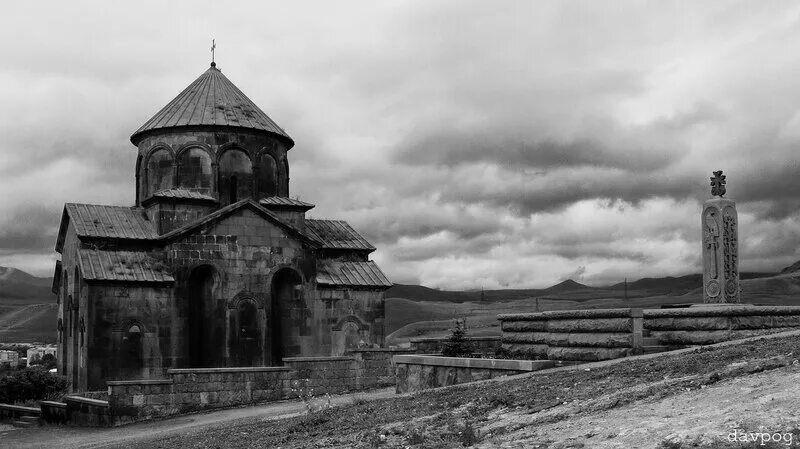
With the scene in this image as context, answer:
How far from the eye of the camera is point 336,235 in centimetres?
2938

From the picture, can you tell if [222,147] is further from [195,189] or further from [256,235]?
[256,235]

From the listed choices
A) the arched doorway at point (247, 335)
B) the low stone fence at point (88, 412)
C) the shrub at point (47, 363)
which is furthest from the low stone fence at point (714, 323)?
the shrub at point (47, 363)

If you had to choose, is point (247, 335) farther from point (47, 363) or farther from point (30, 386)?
point (47, 363)

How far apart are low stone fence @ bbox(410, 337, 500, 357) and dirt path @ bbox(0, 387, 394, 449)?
7.29 feet

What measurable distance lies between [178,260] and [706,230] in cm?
1485

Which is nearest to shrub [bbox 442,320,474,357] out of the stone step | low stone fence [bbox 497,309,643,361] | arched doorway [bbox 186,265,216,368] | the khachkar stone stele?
low stone fence [bbox 497,309,643,361]

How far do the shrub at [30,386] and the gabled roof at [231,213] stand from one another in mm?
5194

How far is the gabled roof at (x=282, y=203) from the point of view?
27656 mm

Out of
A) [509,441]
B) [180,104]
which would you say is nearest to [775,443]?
[509,441]

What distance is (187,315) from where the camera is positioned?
2431 centimetres

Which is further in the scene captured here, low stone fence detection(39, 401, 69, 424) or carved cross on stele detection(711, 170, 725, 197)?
low stone fence detection(39, 401, 69, 424)

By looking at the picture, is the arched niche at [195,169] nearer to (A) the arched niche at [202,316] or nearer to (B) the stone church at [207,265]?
(B) the stone church at [207,265]

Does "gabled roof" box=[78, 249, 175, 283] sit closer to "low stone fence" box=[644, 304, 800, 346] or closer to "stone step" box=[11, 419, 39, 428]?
"stone step" box=[11, 419, 39, 428]

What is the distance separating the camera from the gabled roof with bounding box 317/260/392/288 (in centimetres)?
2697
